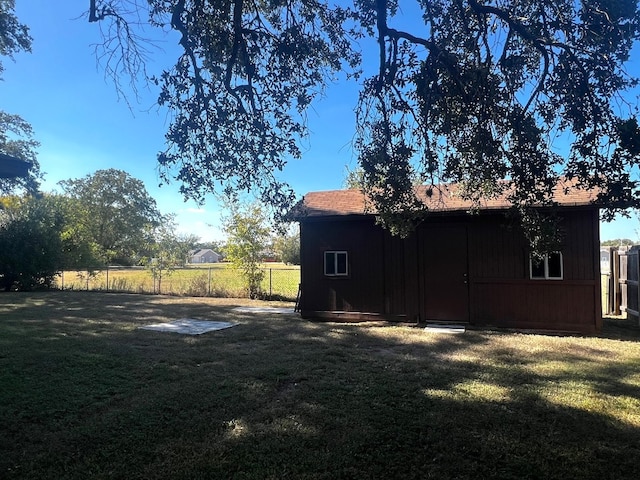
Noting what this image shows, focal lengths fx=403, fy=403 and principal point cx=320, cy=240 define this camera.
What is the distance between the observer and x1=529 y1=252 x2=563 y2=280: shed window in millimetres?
8469

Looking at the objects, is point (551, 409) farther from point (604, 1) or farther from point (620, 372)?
point (604, 1)

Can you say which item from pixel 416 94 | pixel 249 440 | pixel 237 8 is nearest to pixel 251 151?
pixel 237 8

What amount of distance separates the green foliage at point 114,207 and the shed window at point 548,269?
45.5 metres

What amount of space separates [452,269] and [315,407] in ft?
19.9

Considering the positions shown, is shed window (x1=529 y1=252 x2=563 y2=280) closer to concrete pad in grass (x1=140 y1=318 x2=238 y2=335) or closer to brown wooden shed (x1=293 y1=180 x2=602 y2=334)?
brown wooden shed (x1=293 y1=180 x2=602 y2=334)

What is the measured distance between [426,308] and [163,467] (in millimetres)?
7437

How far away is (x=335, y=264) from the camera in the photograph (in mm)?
10141

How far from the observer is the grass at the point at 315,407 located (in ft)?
9.92

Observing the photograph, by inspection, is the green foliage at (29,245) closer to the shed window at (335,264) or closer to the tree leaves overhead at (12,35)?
the tree leaves overhead at (12,35)

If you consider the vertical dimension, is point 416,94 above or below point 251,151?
above

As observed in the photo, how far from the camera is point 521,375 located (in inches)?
210

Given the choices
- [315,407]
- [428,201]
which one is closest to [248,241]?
[428,201]

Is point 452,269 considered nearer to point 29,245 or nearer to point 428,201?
point 428,201

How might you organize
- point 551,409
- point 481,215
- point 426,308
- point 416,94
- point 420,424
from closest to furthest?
point 420,424
point 551,409
point 416,94
point 481,215
point 426,308
